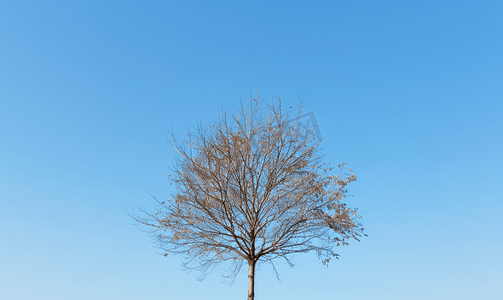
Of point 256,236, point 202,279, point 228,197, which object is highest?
point 228,197

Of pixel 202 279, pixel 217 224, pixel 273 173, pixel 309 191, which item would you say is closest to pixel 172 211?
pixel 217 224

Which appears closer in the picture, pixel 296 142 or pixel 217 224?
pixel 217 224

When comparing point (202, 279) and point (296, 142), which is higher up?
point (296, 142)

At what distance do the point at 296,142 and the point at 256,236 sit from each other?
2.98 meters

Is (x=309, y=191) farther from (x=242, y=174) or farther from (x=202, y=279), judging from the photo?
(x=202, y=279)

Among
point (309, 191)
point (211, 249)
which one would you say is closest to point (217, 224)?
point (211, 249)

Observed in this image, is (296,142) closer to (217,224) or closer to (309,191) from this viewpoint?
(309,191)

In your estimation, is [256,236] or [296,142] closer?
[256,236]

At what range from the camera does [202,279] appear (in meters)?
11.7

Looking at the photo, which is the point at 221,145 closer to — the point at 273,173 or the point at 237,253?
the point at 273,173

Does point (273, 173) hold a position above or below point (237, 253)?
above

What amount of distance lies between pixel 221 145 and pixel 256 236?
2.72 metres

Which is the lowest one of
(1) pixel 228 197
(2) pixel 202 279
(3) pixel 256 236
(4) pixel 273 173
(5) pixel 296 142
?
(2) pixel 202 279

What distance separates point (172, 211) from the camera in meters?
11.6
